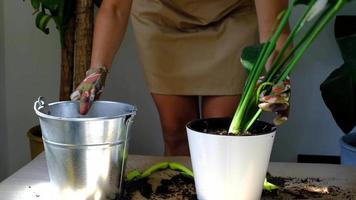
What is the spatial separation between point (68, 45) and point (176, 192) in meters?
0.90

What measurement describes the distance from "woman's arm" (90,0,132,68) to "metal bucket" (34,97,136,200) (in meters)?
0.21

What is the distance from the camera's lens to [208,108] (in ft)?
4.00

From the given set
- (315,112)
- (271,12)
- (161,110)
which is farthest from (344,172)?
(315,112)

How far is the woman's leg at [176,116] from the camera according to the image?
48.8 inches

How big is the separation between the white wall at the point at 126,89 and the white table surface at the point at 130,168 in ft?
2.76

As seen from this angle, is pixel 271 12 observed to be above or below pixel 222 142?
above

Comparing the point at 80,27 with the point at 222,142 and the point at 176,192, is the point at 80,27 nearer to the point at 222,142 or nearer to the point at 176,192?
the point at 176,192

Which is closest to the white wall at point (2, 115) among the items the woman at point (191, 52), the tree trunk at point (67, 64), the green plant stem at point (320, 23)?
the tree trunk at point (67, 64)

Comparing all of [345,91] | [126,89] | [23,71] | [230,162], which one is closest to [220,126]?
[230,162]

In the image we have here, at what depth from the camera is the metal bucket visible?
0.72 m

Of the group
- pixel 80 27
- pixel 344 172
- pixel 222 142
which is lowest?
pixel 344 172

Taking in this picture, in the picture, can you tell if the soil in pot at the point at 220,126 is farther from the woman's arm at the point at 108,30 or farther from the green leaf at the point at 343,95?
the green leaf at the point at 343,95

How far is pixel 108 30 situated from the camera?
989 mm

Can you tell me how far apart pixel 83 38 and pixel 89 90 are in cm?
68
